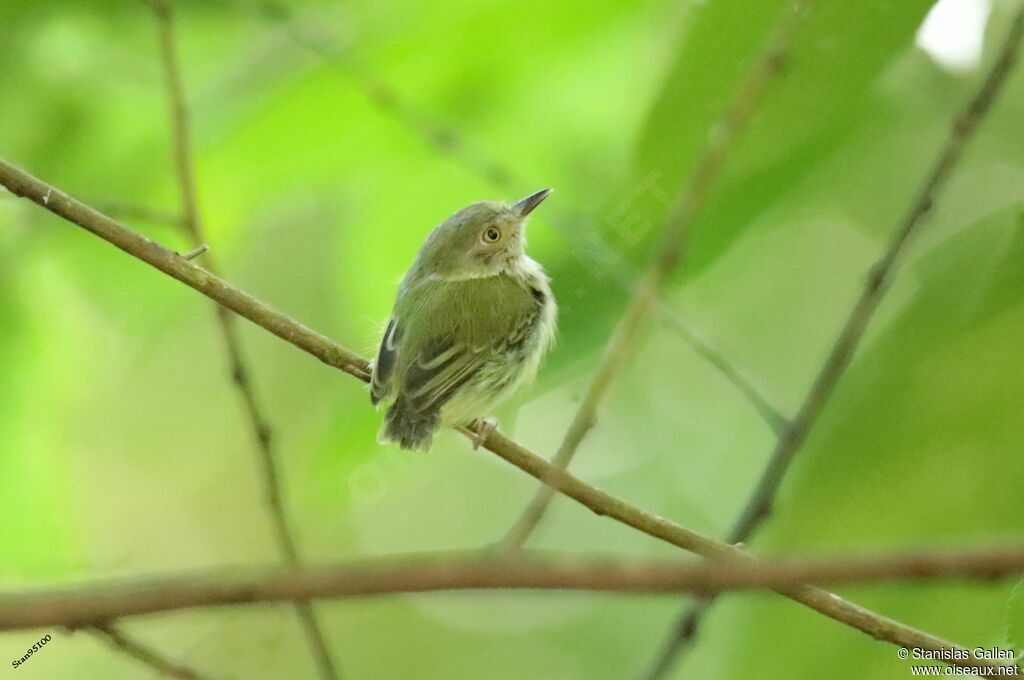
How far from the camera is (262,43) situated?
2.85 meters

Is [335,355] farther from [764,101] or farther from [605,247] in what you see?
[764,101]

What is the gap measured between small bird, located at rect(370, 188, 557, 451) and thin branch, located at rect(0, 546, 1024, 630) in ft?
9.07

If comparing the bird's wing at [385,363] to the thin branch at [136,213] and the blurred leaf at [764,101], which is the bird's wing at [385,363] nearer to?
the thin branch at [136,213]

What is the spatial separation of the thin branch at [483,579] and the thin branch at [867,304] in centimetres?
130

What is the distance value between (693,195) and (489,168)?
3.07ft

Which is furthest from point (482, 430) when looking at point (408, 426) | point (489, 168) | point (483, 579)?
point (483, 579)

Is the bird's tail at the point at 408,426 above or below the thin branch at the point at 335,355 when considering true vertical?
above

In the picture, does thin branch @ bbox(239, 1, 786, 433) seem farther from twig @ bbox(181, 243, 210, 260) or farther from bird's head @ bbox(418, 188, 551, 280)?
bird's head @ bbox(418, 188, 551, 280)

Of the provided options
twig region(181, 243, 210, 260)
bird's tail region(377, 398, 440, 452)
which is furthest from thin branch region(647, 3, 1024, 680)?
bird's tail region(377, 398, 440, 452)

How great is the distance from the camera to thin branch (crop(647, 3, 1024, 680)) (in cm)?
195

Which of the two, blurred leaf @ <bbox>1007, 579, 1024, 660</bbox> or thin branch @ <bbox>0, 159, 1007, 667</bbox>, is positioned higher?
thin branch @ <bbox>0, 159, 1007, 667</bbox>

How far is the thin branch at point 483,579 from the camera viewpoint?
69 cm

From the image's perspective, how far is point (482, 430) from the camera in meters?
3.64

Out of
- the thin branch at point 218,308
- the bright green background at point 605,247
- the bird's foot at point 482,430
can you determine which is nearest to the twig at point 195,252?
the thin branch at point 218,308
